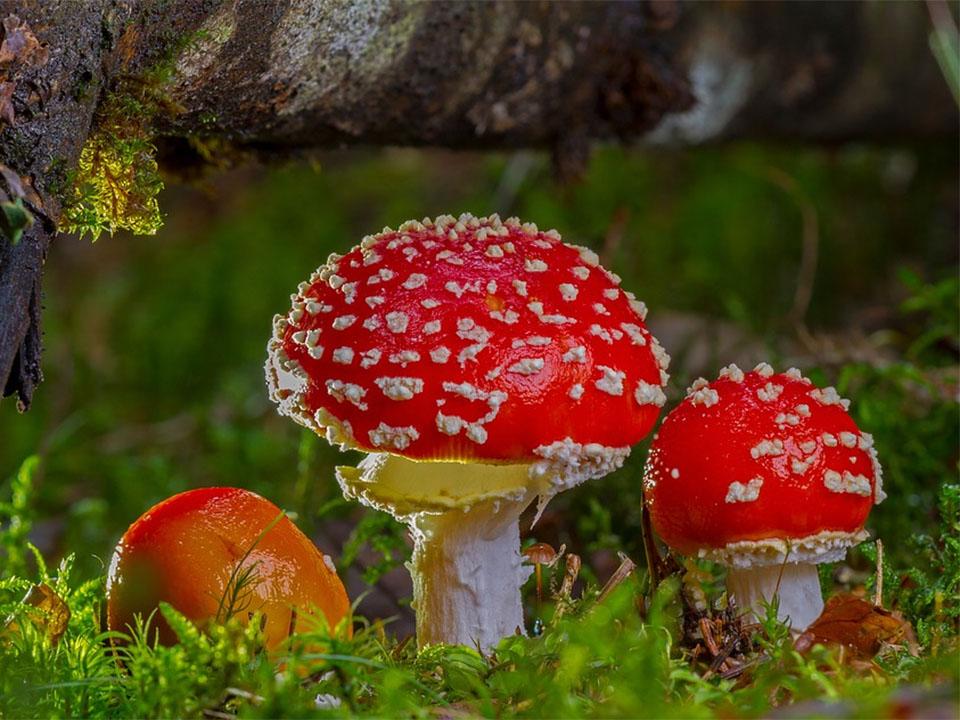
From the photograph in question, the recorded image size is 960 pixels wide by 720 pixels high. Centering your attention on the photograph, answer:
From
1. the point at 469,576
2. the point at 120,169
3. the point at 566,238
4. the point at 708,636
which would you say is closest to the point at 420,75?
the point at 120,169

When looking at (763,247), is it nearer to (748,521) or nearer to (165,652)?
(748,521)

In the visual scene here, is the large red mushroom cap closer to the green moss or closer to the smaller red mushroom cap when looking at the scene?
the smaller red mushroom cap

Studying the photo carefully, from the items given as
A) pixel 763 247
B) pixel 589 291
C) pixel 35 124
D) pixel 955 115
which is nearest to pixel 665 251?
pixel 763 247

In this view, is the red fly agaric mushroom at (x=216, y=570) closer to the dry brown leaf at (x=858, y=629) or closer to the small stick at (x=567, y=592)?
the small stick at (x=567, y=592)

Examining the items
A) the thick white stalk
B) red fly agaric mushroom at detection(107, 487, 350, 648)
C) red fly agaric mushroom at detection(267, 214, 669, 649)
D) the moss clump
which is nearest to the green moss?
the moss clump

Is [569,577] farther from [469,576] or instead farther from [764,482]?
[764,482]

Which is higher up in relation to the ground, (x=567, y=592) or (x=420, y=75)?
(x=420, y=75)
